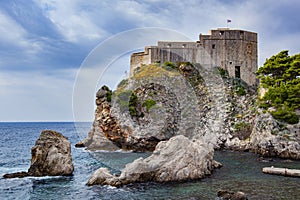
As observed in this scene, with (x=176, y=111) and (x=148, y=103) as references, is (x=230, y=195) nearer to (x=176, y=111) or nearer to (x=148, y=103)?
(x=148, y=103)

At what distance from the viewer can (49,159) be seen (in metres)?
21.6

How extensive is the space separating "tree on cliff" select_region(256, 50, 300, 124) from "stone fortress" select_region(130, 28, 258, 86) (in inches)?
261

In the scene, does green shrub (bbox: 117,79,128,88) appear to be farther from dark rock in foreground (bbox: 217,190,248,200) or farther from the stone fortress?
dark rock in foreground (bbox: 217,190,248,200)

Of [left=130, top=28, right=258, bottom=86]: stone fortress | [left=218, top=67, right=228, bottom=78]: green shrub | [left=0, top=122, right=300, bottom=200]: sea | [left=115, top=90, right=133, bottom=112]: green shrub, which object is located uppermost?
[left=130, top=28, right=258, bottom=86]: stone fortress

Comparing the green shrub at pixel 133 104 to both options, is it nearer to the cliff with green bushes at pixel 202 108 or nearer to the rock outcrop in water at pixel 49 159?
the cliff with green bushes at pixel 202 108

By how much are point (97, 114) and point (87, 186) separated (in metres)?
20.1

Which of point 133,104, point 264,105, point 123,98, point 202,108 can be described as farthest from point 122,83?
point 264,105

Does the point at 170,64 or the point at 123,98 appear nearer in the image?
the point at 123,98

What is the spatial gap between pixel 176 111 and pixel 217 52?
33.5ft

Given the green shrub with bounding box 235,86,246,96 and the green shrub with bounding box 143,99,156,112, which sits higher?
the green shrub with bounding box 235,86,246,96

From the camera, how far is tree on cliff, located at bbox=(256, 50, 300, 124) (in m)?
30.6

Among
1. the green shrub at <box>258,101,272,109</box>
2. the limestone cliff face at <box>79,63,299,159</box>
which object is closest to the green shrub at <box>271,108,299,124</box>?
the limestone cliff face at <box>79,63,299,159</box>

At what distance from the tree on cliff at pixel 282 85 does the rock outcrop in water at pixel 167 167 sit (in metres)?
13.0

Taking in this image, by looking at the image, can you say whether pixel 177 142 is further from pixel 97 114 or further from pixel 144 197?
pixel 97 114
